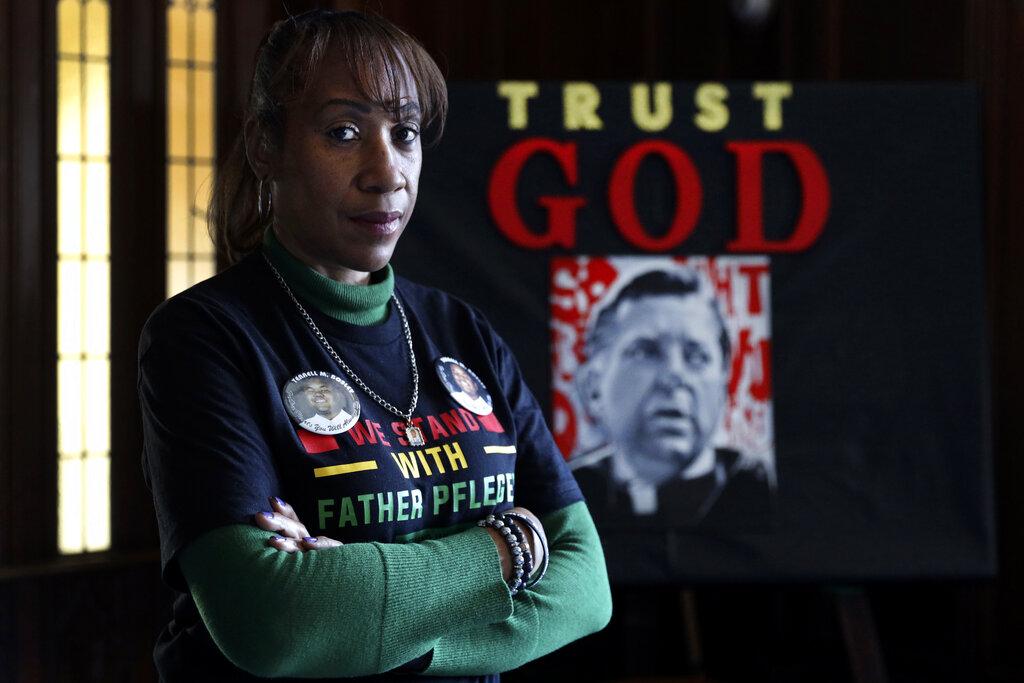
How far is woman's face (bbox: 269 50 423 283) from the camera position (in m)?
1.20

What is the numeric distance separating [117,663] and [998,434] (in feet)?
7.89

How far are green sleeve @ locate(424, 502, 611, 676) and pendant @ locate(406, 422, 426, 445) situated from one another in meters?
0.20

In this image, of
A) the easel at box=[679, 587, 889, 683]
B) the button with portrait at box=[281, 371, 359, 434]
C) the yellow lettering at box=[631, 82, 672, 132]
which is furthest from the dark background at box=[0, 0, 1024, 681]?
the button with portrait at box=[281, 371, 359, 434]

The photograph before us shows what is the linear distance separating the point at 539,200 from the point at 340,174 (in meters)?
1.21

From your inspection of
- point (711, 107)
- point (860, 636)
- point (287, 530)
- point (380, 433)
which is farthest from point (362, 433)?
point (860, 636)

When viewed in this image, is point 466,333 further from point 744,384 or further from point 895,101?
point 895,101

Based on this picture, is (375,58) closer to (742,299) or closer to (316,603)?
(316,603)

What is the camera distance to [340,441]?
3.73 feet

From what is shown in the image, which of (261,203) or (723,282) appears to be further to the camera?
(723,282)

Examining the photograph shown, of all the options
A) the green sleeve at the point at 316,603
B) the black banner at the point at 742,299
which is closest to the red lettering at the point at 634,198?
the black banner at the point at 742,299

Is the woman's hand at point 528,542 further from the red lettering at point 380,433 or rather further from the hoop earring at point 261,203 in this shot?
the hoop earring at point 261,203

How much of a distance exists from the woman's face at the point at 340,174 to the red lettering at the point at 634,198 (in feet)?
3.87

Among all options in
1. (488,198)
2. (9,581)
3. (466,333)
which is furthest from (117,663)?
(466,333)

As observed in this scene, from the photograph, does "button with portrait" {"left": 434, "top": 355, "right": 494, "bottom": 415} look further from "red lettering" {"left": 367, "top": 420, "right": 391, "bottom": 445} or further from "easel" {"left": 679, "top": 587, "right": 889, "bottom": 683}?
"easel" {"left": 679, "top": 587, "right": 889, "bottom": 683}
